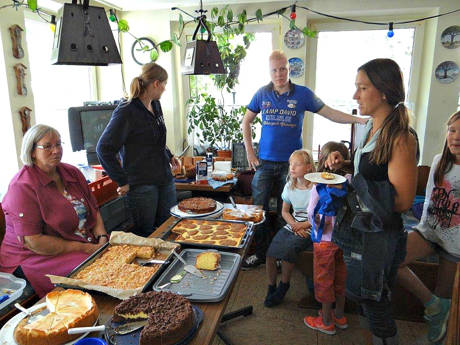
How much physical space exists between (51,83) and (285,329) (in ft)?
9.71

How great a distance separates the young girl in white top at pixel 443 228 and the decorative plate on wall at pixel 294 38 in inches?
80.0

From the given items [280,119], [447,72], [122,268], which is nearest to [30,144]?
[122,268]

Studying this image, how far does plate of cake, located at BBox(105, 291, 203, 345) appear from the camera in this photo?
35.0 inches

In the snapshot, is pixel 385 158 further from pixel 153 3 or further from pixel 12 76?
pixel 153 3

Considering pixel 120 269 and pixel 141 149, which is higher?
pixel 141 149

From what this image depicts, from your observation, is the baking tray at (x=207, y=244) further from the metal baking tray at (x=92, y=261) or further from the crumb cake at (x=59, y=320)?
the crumb cake at (x=59, y=320)

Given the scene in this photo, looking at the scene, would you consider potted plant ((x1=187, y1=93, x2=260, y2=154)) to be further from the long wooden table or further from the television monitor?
the long wooden table

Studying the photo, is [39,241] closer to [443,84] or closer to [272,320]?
[272,320]

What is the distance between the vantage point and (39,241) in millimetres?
1649

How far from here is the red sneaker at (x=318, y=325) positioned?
6.81 ft

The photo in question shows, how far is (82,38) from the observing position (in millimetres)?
1210

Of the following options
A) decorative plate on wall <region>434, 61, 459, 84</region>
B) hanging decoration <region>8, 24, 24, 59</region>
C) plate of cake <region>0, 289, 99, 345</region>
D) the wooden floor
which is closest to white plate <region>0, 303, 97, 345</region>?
plate of cake <region>0, 289, 99, 345</region>

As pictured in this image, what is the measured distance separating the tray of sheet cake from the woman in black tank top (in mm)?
789

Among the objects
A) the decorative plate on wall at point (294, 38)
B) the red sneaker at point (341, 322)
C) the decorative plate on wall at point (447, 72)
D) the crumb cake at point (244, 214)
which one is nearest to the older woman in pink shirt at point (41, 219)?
the crumb cake at point (244, 214)
